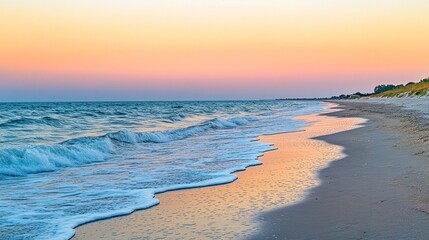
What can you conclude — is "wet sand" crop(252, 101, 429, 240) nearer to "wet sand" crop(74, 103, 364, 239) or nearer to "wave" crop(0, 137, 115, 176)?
"wet sand" crop(74, 103, 364, 239)

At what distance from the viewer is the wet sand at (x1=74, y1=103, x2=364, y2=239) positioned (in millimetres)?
5320

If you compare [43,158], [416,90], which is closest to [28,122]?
[43,158]

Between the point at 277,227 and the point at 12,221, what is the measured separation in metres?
3.69

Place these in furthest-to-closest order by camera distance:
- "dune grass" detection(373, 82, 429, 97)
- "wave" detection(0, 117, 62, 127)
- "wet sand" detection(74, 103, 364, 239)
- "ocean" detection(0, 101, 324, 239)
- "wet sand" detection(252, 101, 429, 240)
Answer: "dune grass" detection(373, 82, 429, 97), "wave" detection(0, 117, 62, 127), "ocean" detection(0, 101, 324, 239), "wet sand" detection(74, 103, 364, 239), "wet sand" detection(252, 101, 429, 240)

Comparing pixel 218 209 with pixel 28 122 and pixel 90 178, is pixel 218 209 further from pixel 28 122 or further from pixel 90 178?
pixel 28 122

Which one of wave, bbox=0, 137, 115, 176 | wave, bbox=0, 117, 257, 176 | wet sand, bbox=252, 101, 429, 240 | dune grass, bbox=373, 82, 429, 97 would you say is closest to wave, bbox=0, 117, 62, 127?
wave, bbox=0, 117, 257, 176

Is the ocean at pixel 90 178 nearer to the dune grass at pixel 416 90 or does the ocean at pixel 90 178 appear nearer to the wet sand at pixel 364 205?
the wet sand at pixel 364 205

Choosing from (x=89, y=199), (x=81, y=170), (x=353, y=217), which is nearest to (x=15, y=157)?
(x=81, y=170)

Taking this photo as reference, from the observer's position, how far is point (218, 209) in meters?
6.42

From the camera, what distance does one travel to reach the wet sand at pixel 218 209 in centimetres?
532

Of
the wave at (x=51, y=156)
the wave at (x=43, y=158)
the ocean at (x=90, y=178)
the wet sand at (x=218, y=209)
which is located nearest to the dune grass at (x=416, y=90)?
the ocean at (x=90, y=178)

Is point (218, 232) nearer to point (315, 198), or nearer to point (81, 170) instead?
→ point (315, 198)

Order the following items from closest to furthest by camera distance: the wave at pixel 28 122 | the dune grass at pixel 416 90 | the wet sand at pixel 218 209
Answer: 1. the wet sand at pixel 218 209
2. the wave at pixel 28 122
3. the dune grass at pixel 416 90

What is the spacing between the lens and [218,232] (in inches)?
205
